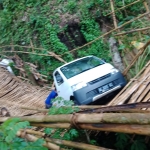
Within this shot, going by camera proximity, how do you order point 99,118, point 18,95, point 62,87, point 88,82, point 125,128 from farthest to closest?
point 18,95 < point 62,87 < point 88,82 < point 99,118 < point 125,128

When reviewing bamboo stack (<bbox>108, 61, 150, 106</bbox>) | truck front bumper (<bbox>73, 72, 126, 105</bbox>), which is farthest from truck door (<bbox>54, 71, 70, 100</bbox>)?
bamboo stack (<bbox>108, 61, 150, 106</bbox>)

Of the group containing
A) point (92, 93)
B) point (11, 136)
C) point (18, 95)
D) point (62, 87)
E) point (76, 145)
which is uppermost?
point (11, 136)

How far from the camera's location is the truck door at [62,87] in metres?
7.04

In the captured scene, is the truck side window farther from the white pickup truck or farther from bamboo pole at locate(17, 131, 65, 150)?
bamboo pole at locate(17, 131, 65, 150)

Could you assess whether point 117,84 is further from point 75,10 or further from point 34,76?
point 75,10

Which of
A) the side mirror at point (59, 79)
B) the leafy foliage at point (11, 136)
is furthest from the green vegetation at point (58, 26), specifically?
the leafy foliage at point (11, 136)

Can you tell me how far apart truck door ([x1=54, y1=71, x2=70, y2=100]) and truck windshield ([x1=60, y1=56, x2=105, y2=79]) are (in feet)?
0.57

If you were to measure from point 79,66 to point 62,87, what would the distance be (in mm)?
743

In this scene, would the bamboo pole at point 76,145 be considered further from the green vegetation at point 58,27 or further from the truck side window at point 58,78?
the green vegetation at point 58,27

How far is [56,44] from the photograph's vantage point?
40.3ft

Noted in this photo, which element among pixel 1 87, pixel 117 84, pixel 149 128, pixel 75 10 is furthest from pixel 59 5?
pixel 149 128

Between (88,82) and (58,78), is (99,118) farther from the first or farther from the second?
(58,78)

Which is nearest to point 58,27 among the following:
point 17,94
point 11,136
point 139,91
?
point 17,94

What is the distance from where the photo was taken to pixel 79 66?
7688mm
